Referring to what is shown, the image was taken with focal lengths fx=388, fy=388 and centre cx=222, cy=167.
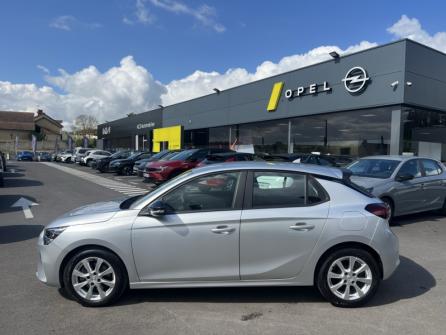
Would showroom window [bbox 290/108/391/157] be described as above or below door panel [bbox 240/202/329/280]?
above

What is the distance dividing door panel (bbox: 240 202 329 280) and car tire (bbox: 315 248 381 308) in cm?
29

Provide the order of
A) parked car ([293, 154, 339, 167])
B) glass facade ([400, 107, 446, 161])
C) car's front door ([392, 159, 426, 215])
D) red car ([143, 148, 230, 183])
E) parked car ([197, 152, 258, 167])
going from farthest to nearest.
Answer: glass facade ([400, 107, 446, 161]) < red car ([143, 148, 230, 183]) < parked car ([197, 152, 258, 167]) < parked car ([293, 154, 339, 167]) < car's front door ([392, 159, 426, 215])

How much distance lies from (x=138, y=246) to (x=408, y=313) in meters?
2.97

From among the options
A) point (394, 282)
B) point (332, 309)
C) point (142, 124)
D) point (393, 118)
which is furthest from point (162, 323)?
point (142, 124)

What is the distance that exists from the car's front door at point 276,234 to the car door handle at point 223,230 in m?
0.12

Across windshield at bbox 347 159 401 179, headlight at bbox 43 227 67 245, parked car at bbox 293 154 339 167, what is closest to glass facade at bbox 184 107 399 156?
parked car at bbox 293 154 339 167

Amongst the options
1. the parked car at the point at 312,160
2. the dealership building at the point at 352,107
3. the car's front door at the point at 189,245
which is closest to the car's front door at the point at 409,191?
the parked car at the point at 312,160

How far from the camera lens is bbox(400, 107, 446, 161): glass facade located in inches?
685

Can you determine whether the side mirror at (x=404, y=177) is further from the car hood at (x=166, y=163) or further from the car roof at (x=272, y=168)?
the car hood at (x=166, y=163)

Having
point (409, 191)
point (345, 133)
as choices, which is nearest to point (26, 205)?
point (409, 191)

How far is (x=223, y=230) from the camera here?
4.16 metres

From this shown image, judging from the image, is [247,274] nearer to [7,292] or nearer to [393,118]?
[7,292]

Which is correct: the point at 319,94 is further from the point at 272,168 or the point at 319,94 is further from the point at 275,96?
the point at 272,168

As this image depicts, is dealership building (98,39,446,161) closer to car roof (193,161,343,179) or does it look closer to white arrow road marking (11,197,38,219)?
car roof (193,161,343,179)
